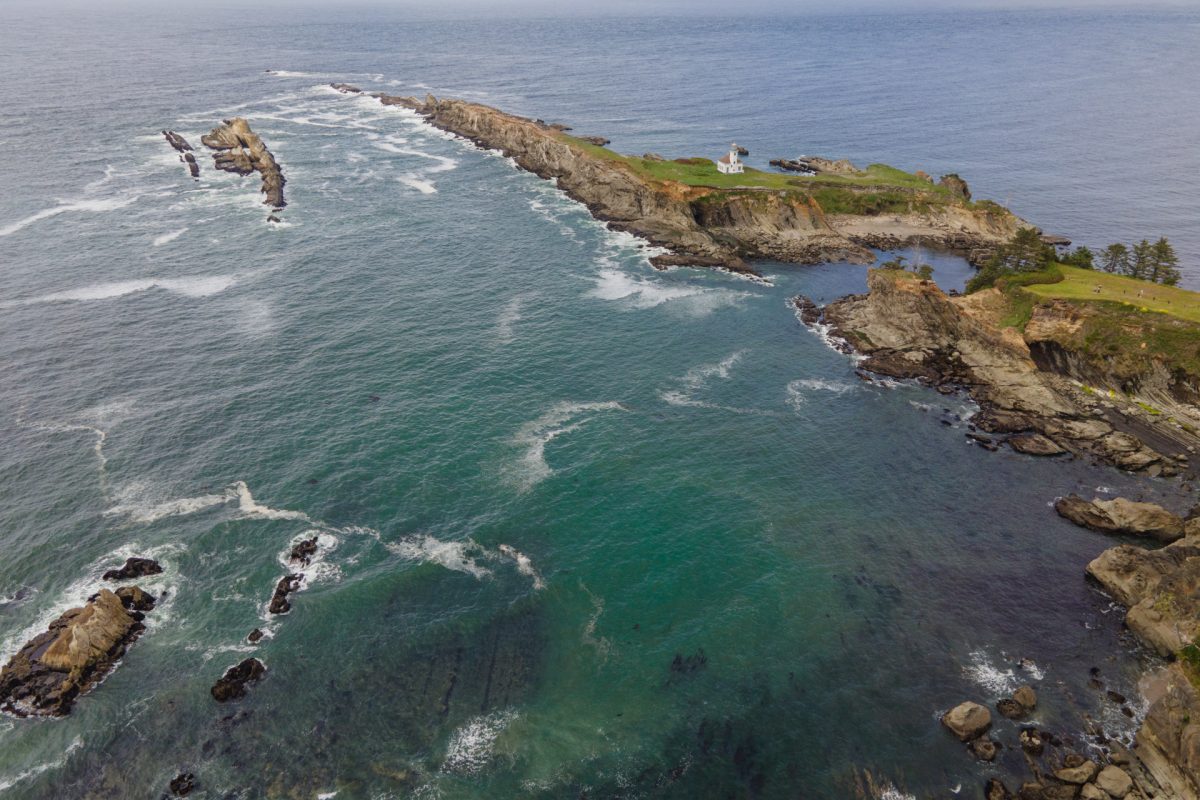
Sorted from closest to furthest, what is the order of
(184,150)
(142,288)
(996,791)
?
(996,791)
(142,288)
(184,150)

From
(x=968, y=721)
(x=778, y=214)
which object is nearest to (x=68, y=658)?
(x=968, y=721)

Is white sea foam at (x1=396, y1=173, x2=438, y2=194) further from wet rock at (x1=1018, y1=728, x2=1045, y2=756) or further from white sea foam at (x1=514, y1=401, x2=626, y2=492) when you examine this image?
wet rock at (x1=1018, y1=728, x2=1045, y2=756)

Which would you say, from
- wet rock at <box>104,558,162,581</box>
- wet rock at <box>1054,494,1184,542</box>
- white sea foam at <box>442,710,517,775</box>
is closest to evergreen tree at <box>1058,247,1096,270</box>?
wet rock at <box>1054,494,1184,542</box>

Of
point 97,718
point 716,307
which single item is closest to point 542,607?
point 97,718

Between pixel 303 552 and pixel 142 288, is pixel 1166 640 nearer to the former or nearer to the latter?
pixel 303 552

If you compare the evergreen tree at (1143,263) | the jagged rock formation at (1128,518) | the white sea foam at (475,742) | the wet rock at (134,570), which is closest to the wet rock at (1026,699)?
the jagged rock formation at (1128,518)

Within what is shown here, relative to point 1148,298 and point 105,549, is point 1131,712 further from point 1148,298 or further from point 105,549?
point 105,549
